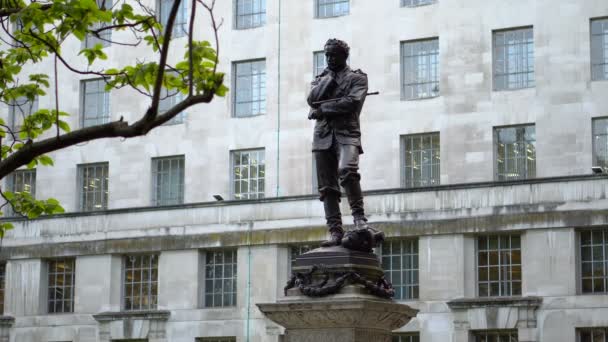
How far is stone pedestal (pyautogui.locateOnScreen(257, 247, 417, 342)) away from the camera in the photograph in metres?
22.2

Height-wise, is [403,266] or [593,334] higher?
[403,266]

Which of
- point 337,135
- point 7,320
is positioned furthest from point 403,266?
point 337,135

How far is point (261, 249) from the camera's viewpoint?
2048 inches

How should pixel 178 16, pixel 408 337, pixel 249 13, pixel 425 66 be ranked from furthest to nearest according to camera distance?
pixel 178 16 < pixel 249 13 < pixel 425 66 < pixel 408 337

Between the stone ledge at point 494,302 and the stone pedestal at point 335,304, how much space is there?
2455 cm

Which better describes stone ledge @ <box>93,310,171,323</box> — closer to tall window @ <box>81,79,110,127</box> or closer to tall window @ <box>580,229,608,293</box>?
tall window @ <box>81,79,110,127</box>

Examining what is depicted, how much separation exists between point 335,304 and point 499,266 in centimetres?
2650

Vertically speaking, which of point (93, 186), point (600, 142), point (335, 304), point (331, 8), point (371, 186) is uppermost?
point (331, 8)

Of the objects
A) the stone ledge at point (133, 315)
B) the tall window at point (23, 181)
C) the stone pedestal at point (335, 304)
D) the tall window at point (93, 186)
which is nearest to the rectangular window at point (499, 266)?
the stone ledge at point (133, 315)

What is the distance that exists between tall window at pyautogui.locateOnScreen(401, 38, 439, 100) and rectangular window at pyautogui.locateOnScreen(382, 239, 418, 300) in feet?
16.8

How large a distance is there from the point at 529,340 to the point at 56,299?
19168 mm

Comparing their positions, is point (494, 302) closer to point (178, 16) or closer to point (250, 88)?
point (250, 88)

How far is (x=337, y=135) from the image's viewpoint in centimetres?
2342

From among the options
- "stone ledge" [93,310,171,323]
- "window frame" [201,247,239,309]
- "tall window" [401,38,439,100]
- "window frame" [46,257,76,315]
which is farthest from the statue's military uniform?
"window frame" [46,257,76,315]
